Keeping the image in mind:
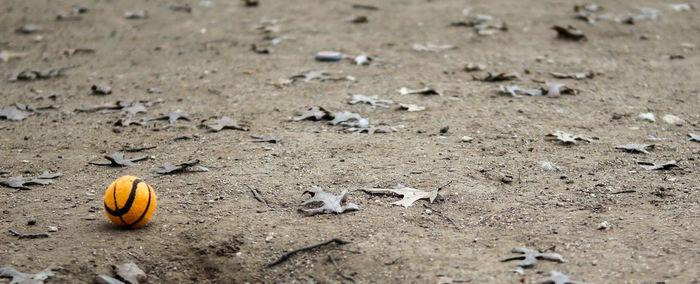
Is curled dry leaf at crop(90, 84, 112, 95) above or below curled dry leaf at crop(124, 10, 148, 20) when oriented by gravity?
below

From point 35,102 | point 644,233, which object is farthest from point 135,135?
point 644,233

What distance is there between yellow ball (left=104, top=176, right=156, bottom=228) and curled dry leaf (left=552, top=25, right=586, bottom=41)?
5079 mm

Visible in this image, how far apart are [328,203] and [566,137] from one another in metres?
1.90

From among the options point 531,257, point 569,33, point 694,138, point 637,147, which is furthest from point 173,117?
point 569,33

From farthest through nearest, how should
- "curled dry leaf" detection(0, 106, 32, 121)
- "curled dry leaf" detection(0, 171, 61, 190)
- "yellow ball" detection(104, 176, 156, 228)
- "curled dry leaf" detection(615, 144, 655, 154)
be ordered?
"curled dry leaf" detection(0, 106, 32, 121), "curled dry leaf" detection(615, 144, 655, 154), "curled dry leaf" detection(0, 171, 61, 190), "yellow ball" detection(104, 176, 156, 228)

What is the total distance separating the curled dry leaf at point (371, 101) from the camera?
5090 millimetres

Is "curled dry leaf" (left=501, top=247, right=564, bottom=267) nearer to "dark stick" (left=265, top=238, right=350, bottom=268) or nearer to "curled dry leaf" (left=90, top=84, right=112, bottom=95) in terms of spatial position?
"dark stick" (left=265, top=238, right=350, bottom=268)

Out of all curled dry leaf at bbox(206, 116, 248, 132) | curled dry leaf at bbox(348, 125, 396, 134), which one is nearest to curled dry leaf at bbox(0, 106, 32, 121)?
curled dry leaf at bbox(206, 116, 248, 132)

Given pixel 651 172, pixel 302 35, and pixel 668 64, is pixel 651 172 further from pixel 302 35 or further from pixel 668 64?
pixel 302 35

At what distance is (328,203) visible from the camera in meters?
3.43

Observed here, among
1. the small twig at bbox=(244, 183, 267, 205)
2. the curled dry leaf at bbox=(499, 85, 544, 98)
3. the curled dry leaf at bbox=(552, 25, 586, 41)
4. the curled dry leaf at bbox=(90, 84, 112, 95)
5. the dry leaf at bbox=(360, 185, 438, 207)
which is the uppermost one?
the curled dry leaf at bbox=(552, 25, 586, 41)

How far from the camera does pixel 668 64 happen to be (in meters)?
6.24

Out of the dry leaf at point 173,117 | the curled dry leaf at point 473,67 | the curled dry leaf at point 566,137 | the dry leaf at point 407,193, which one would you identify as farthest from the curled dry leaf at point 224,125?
the curled dry leaf at point 473,67

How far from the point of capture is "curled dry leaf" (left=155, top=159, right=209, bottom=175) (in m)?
3.93
